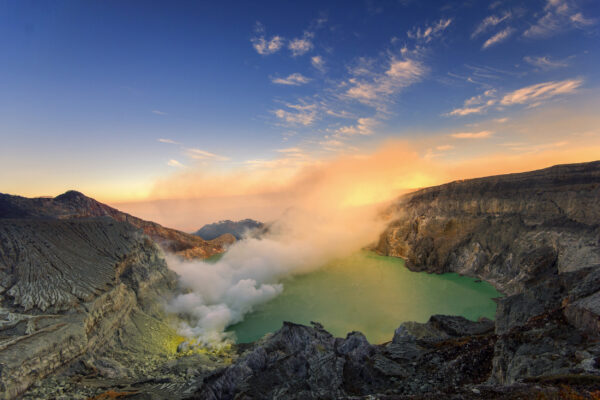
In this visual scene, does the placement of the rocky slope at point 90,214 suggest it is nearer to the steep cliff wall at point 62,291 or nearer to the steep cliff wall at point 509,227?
the steep cliff wall at point 62,291

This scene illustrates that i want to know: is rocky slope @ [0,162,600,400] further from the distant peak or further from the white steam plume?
the distant peak

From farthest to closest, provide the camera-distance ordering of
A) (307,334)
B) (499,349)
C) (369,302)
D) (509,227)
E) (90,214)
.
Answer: (90,214) < (509,227) < (369,302) < (307,334) < (499,349)

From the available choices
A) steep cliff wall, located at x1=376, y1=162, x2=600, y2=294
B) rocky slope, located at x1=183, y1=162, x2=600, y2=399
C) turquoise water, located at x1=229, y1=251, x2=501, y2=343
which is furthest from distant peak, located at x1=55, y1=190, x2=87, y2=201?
steep cliff wall, located at x1=376, y1=162, x2=600, y2=294

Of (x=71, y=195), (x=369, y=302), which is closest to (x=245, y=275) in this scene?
(x=369, y=302)

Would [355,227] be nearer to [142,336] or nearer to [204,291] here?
[204,291]

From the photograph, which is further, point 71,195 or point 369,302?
point 71,195

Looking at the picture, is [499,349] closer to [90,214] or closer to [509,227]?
[509,227]
